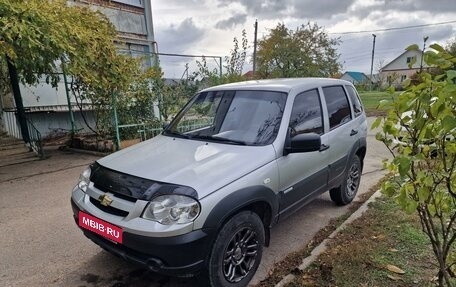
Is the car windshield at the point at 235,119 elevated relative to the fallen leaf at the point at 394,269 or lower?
elevated

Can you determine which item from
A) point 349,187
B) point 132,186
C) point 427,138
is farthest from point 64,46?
point 427,138

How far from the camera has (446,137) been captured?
1.81 metres

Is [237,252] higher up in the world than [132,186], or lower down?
lower down

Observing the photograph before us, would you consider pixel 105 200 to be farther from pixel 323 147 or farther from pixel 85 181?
pixel 323 147

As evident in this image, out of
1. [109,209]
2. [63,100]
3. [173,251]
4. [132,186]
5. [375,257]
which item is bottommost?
[375,257]

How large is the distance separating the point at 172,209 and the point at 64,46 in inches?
210

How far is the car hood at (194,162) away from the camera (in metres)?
2.54

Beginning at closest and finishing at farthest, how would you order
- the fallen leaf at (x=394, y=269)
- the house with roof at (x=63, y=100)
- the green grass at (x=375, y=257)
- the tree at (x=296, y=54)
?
the green grass at (x=375, y=257) < the fallen leaf at (x=394, y=269) < the house with roof at (x=63, y=100) < the tree at (x=296, y=54)

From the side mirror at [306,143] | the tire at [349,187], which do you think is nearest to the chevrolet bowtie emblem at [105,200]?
the side mirror at [306,143]

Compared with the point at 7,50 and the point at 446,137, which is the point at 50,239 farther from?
the point at 446,137

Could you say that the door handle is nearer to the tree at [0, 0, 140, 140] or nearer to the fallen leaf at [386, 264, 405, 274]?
the fallen leaf at [386, 264, 405, 274]

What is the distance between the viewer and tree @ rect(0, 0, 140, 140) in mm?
5668

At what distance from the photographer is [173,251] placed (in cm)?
234

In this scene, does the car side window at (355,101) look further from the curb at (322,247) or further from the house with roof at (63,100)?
the house with roof at (63,100)
